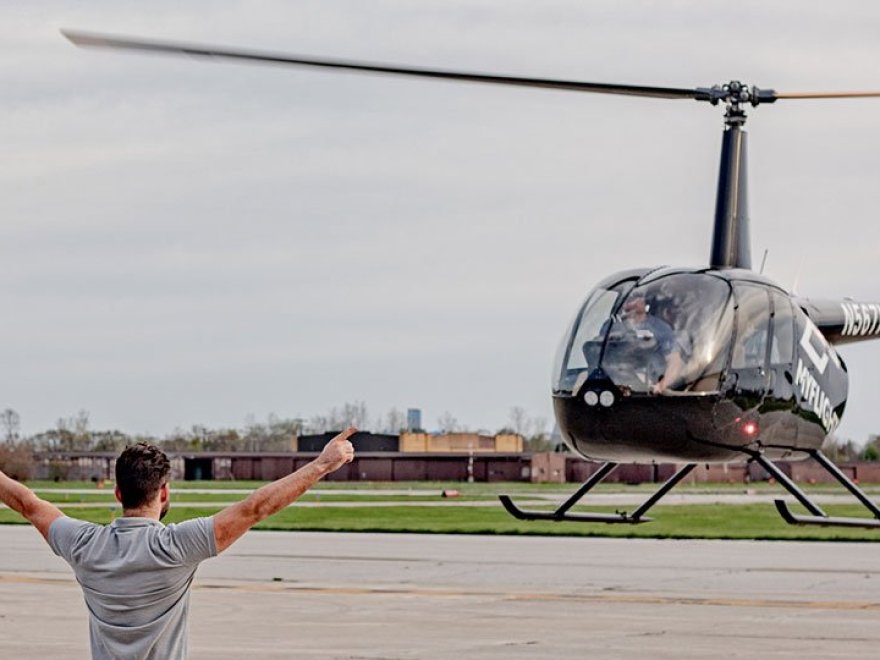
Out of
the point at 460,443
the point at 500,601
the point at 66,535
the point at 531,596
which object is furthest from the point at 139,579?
the point at 460,443

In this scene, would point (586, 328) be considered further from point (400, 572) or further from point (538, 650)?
point (400, 572)

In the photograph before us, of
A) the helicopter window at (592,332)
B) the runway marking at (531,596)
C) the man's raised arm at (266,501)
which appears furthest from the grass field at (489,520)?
the man's raised arm at (266,501)

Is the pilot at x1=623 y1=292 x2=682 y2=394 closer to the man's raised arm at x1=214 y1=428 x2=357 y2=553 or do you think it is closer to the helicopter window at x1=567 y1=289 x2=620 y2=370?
the helicopter window at x1=567 y1=289 x2=620 y2=370

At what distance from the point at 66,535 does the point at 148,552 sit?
14.4 inches

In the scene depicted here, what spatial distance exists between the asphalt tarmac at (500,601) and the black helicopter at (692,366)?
1.49 m

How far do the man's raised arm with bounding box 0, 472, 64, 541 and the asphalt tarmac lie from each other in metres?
9.72

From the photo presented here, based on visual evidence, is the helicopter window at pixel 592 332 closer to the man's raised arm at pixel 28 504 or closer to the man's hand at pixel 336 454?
the man's hand at pixel 336 454

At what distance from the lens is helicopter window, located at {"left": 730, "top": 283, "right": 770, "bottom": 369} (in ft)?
58.5

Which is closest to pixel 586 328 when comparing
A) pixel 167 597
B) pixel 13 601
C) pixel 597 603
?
pixel 597 603

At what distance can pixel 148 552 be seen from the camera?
5.44 m

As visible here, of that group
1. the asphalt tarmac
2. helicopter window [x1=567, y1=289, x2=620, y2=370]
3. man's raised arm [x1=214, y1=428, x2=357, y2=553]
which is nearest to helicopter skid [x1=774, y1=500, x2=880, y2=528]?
the asphalt tarmac

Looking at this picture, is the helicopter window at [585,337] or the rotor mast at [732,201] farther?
the rotor mast at [732,201]

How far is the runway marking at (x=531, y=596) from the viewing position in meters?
20.8

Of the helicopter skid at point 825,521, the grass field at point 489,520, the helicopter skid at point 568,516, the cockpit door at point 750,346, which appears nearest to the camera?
the helicopter skid at point 825,521
